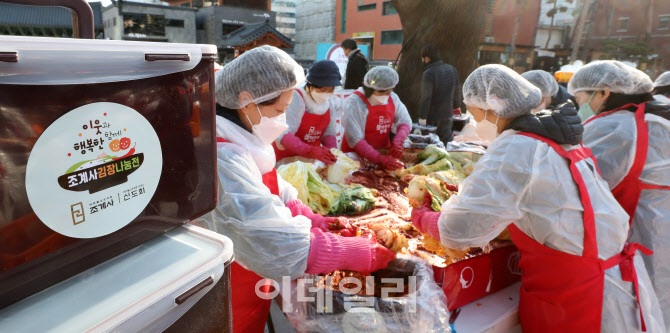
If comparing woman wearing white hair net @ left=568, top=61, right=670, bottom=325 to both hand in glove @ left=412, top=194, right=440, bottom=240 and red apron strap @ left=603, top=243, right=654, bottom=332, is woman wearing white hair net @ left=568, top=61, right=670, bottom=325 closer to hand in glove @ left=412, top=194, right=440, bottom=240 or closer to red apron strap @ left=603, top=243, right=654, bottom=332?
red apron strap @ left=603, top=243, right=654, bottom=332

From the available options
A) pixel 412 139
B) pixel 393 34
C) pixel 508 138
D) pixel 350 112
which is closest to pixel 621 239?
pixel 508 138

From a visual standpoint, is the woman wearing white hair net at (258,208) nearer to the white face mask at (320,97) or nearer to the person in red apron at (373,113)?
the white face mask at (320,97)

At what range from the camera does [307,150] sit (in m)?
3.58

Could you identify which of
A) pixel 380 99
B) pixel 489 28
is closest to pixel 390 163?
pixel 380 99

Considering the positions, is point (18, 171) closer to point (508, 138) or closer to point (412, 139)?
point (508, 138)

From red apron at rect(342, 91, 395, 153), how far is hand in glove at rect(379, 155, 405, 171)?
909 mm

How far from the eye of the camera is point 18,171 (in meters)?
0.68

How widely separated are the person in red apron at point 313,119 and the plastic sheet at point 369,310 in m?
1.77

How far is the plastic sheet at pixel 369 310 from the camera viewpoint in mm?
1638

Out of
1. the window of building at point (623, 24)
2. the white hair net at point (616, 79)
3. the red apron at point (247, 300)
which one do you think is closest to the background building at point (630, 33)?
the window of building at point (623, 24)

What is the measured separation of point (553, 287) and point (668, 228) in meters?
1.55

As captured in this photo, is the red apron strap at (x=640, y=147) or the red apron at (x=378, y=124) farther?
the red apron at (x=378, y=124)

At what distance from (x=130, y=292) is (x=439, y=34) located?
8112mm

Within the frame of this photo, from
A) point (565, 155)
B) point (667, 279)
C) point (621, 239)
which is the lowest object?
point (667, 279)
